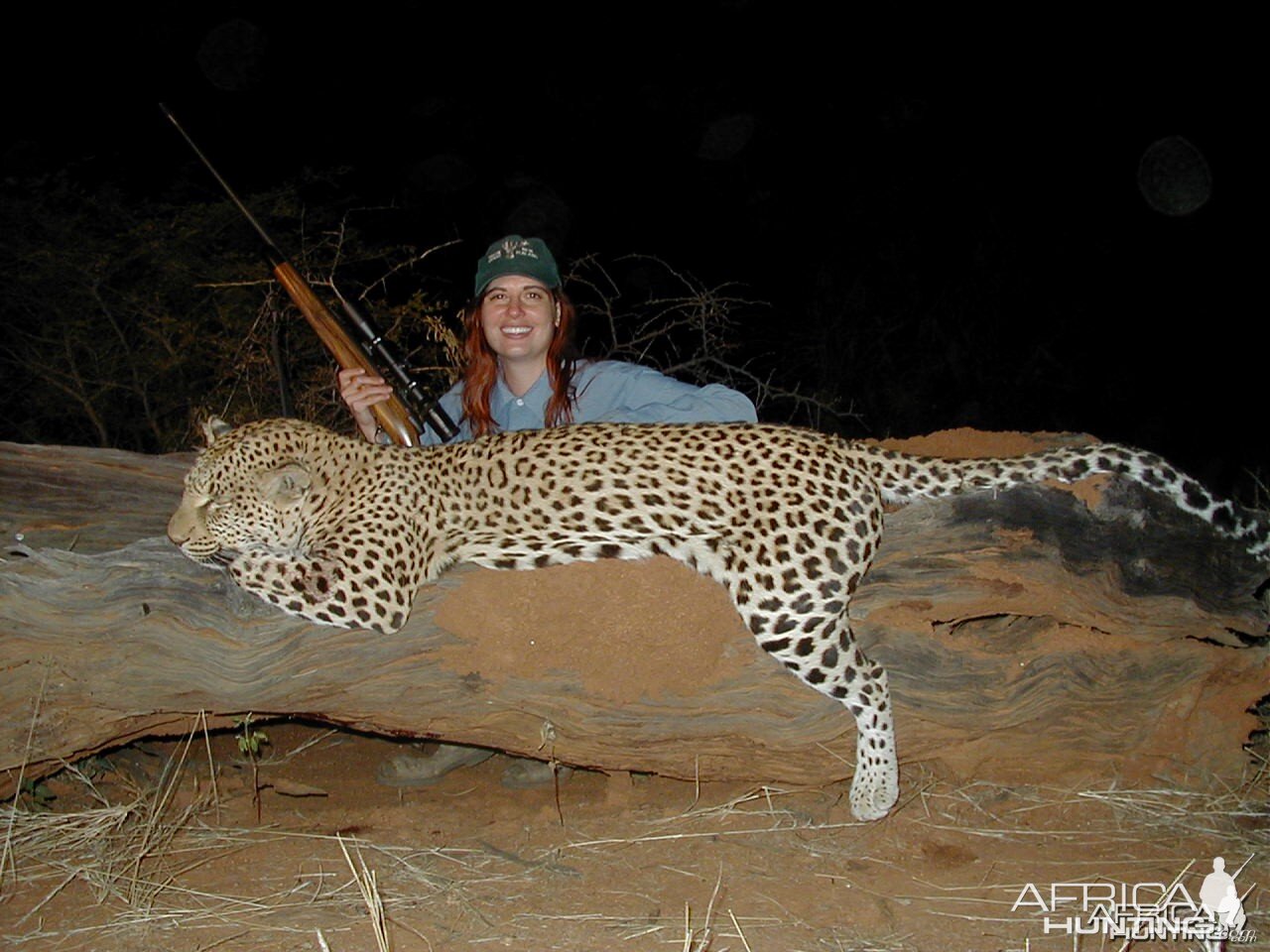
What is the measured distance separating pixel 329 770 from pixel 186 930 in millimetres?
2348

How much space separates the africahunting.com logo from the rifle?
3.60 m

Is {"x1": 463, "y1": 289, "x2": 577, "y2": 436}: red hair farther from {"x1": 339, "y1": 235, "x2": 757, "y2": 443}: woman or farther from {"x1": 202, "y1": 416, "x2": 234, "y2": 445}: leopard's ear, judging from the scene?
{"x1": 202, "y1": 416, "x2": 234, "y2": 445}: leopard's ear

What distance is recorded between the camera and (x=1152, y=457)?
4.62m

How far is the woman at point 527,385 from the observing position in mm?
5633

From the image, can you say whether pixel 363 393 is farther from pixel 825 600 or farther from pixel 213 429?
pixel 825 600

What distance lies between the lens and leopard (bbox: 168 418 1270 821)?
4.39m

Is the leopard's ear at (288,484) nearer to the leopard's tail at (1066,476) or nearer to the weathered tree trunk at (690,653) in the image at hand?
the weathered tree trunk at (690,653)

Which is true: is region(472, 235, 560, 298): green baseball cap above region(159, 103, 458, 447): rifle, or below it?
above

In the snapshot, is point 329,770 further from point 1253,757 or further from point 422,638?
point 1253,757

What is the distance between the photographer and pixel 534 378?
5.99 m

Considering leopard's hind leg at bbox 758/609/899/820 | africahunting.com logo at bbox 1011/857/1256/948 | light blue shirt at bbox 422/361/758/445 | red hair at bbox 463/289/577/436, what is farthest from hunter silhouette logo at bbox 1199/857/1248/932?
red hair at bbox 463/289/577/436

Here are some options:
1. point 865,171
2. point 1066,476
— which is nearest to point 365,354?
point 1066,476

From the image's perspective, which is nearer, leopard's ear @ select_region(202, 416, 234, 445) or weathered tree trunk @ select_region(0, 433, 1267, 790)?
weathered tree trunk @ select_region(0, 433, 1267, 790)

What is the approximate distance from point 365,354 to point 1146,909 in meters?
4.64
